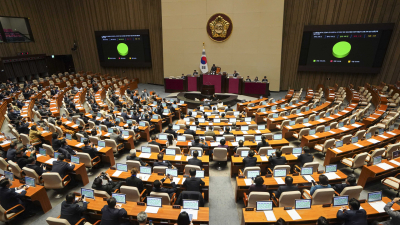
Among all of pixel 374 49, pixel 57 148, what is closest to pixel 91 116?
pixel 57 148

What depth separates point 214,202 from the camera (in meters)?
5.88

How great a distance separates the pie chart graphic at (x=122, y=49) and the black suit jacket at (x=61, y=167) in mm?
18400

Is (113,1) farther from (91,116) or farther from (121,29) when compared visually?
(91,116)

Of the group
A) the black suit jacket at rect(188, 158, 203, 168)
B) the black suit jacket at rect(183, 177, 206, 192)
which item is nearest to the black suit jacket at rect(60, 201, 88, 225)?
the black suit jacket at rect(183, 177, 206, 192)

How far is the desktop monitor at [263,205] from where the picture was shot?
4.37 m

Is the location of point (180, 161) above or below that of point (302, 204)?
below

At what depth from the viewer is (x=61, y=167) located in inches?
236

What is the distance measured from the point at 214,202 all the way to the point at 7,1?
25923 mm

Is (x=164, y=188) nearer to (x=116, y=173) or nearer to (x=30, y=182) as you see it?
(x=116, y=173)

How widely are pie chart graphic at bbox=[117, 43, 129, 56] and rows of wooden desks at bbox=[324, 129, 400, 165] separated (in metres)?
20.9

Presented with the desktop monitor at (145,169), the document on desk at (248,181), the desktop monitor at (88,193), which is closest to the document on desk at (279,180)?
the document on desk at (248,181)

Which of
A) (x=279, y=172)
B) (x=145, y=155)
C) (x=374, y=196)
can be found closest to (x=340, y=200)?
(x=374, y=196)

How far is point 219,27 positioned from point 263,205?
1733 centimetres

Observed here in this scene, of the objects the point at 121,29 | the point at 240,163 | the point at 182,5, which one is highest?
the point at 182,5
